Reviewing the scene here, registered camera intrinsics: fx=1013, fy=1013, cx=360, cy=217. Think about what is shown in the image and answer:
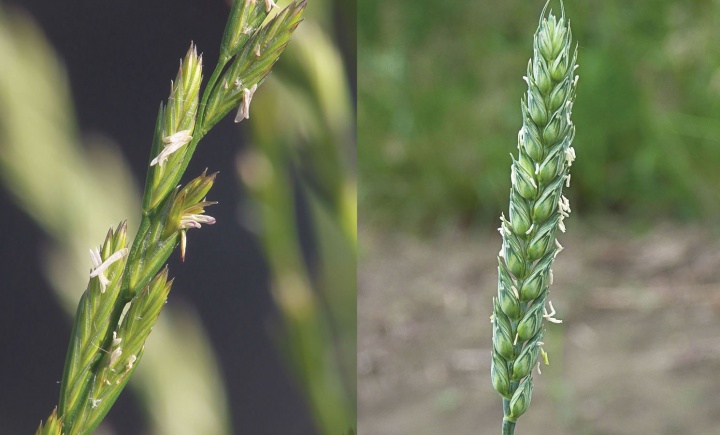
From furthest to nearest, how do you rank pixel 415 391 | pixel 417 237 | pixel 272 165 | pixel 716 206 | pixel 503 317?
pixel 417 237 < pixel 716 206 < pixel 415 391 < pixel 272 165 < pixel 503 317

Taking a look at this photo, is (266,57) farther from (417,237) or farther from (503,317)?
(417,237)

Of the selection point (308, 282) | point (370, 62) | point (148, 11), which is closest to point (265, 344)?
point (308, 282)

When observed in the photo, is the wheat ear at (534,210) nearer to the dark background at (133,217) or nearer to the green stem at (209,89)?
the green stem at (209,89)

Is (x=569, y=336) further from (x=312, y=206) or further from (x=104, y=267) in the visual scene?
(x=104, y=267)

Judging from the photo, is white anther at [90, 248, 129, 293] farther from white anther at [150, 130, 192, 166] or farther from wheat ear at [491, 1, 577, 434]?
wheat ear at [491, 1, 577, 434]

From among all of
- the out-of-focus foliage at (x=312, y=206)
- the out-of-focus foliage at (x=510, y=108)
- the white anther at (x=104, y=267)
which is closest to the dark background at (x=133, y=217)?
the out-of-focus foliage at (x=312, y=206)

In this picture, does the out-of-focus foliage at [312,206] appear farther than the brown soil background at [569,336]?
No

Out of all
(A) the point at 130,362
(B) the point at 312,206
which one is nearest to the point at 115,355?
(A) the point at 130,362
